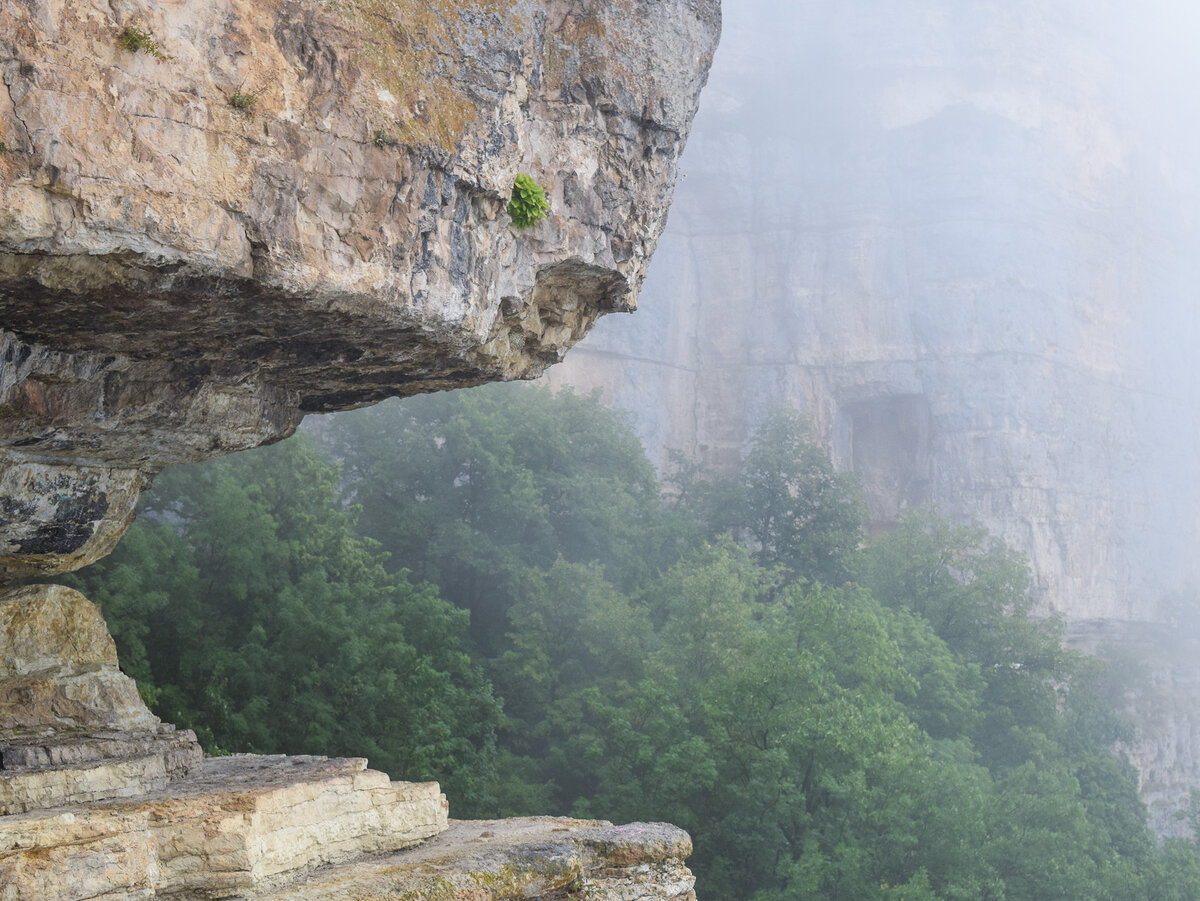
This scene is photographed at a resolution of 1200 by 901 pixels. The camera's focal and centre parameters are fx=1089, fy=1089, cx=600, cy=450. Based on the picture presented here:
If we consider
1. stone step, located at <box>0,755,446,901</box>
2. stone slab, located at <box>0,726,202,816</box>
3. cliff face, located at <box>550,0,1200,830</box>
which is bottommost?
stone step, located at <box>0,755,446,901</box>

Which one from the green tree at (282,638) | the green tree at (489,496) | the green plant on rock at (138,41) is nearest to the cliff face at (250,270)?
the green plant on rock at (138,41)

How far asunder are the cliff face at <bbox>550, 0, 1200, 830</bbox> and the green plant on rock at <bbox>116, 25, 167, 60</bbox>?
38.5 metres

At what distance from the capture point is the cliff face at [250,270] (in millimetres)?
5883

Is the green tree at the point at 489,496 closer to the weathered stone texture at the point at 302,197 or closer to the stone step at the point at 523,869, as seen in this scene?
the stone step at the point at 523,869

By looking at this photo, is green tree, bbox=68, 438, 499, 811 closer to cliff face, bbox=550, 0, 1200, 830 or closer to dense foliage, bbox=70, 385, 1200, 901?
dense foliage, bbox=70, 385, 1200, 901

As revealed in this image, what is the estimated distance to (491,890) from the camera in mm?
7941

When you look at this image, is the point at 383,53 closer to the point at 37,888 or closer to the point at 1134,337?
the point at 37,888

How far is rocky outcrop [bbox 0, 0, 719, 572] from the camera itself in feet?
19.0

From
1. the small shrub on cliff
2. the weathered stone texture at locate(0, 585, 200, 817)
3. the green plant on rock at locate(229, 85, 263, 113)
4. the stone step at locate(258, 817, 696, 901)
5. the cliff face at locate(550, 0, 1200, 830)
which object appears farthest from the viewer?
the cliff face at locate(550, 0, 1200, 830)

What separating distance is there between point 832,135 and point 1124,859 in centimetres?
3541

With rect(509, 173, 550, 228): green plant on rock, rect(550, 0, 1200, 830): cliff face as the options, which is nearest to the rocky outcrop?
rect(509, 173, 550, 228): green plant on rock

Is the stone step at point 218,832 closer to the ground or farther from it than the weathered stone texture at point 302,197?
closer to the ground

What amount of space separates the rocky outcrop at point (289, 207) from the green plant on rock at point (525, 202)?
12cm

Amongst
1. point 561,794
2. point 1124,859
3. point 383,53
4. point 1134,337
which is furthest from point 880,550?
point 383,53
